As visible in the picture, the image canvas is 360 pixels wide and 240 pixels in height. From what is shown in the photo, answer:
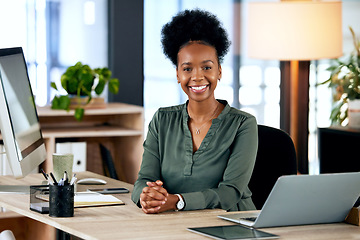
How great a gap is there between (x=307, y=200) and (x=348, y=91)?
9.45 ft

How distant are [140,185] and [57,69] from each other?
2.21 meters

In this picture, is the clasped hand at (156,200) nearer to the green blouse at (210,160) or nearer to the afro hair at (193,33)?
the green blouse at (210,160)

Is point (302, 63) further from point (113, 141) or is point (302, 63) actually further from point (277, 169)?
point (277, 169)

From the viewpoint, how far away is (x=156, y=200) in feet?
6.65

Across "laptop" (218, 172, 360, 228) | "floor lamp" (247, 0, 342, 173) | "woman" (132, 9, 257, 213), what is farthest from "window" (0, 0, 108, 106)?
"laptop" (218, 172, 360, 228)

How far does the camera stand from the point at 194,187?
2277 mm

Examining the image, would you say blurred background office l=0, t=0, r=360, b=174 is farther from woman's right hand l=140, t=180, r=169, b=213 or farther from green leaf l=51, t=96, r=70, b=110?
woman's right hand l=140, t=180, r=169, b=213

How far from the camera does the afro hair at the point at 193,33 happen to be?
2332 millimetres

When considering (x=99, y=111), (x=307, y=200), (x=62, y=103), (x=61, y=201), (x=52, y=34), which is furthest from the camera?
(x=52, y=34)

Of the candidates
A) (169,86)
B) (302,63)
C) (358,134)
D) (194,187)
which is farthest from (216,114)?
(169,86)

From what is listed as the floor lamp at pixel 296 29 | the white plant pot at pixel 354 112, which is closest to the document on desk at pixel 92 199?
the floor lamp at pixel 296 29

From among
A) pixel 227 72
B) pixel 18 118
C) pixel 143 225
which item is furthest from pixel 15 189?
pixel 227 72

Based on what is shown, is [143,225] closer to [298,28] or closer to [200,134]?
[200,134]

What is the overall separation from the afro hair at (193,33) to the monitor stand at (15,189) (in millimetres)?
698
